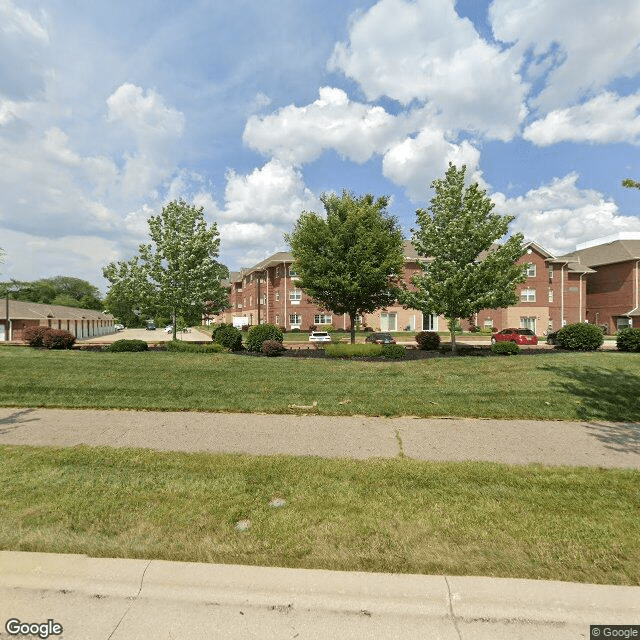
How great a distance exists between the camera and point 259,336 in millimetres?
17547

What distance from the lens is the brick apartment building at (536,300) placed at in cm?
4244

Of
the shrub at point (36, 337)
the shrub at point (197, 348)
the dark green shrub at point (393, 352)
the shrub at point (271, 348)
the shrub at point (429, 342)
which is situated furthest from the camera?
the shrub at point (429, 342)

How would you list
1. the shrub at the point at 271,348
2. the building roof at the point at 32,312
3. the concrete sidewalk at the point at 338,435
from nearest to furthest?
the concrete sidewalk at the point at 338,435
the shrub at the point at 271,348
the building roof at the point at 32,312

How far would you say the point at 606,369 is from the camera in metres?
11.5

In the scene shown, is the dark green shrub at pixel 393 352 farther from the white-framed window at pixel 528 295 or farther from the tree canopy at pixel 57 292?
the tree canopy at pixel 57 292

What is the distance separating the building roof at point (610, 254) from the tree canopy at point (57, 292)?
256 feet

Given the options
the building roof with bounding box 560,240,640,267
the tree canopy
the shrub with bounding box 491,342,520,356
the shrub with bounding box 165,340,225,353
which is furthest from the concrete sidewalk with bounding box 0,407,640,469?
the tree canopy

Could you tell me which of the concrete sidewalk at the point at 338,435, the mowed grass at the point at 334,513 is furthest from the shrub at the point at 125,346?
the mowed grass at the point at 334,513

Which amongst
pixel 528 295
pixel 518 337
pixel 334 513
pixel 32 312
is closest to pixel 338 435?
pixel 334 513

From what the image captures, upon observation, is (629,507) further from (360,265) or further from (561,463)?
(360,265)

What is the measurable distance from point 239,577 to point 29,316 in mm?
49237

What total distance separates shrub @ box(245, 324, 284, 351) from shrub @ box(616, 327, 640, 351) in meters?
16.5

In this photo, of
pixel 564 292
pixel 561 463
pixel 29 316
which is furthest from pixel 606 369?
pixel 29 316

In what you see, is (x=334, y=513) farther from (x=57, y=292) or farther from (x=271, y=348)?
(x=57, y=292)
